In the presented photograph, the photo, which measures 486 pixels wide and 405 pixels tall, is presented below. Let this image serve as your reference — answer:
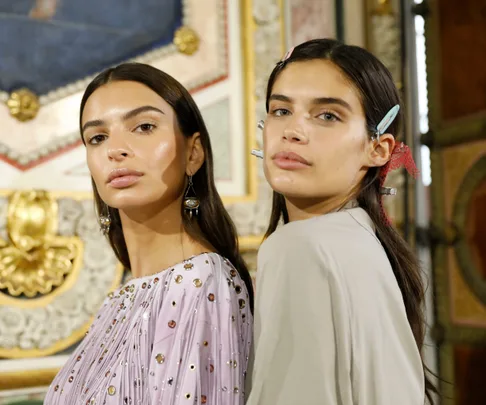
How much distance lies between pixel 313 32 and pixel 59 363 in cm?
156

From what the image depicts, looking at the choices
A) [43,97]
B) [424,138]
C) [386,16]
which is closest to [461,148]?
[424,138]

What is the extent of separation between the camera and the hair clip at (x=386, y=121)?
43.4 inches

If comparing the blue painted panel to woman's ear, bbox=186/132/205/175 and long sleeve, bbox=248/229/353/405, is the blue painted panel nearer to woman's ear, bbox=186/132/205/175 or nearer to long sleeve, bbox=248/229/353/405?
woman's ear, bbox=186/132/205/175

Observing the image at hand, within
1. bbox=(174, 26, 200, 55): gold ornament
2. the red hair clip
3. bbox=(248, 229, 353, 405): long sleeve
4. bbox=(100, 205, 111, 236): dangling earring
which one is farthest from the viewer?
bbox=(174, 26, 200, 55): gold ornament

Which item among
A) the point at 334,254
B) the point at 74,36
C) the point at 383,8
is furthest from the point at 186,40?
the point at 334,254

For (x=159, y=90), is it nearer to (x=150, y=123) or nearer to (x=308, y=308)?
(x=150, y=123)

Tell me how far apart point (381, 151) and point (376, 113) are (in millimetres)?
66

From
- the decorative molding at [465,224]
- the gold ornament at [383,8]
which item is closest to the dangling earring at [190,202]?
the decorative molding at [465,224]

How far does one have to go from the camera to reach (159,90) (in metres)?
1.31

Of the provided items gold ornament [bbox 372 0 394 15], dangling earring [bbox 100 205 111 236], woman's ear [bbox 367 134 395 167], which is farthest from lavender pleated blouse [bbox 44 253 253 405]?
gold ornament [bbox 372 0 394 15]

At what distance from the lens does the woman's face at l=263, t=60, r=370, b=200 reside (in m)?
1.05

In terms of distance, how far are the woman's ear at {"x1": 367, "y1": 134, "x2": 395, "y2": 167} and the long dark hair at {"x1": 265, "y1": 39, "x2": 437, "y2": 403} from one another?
0.02m

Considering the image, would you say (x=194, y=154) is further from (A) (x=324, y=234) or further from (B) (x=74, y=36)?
(B) (x=74, y=36)

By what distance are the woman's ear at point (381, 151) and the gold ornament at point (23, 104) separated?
4.68 ft
